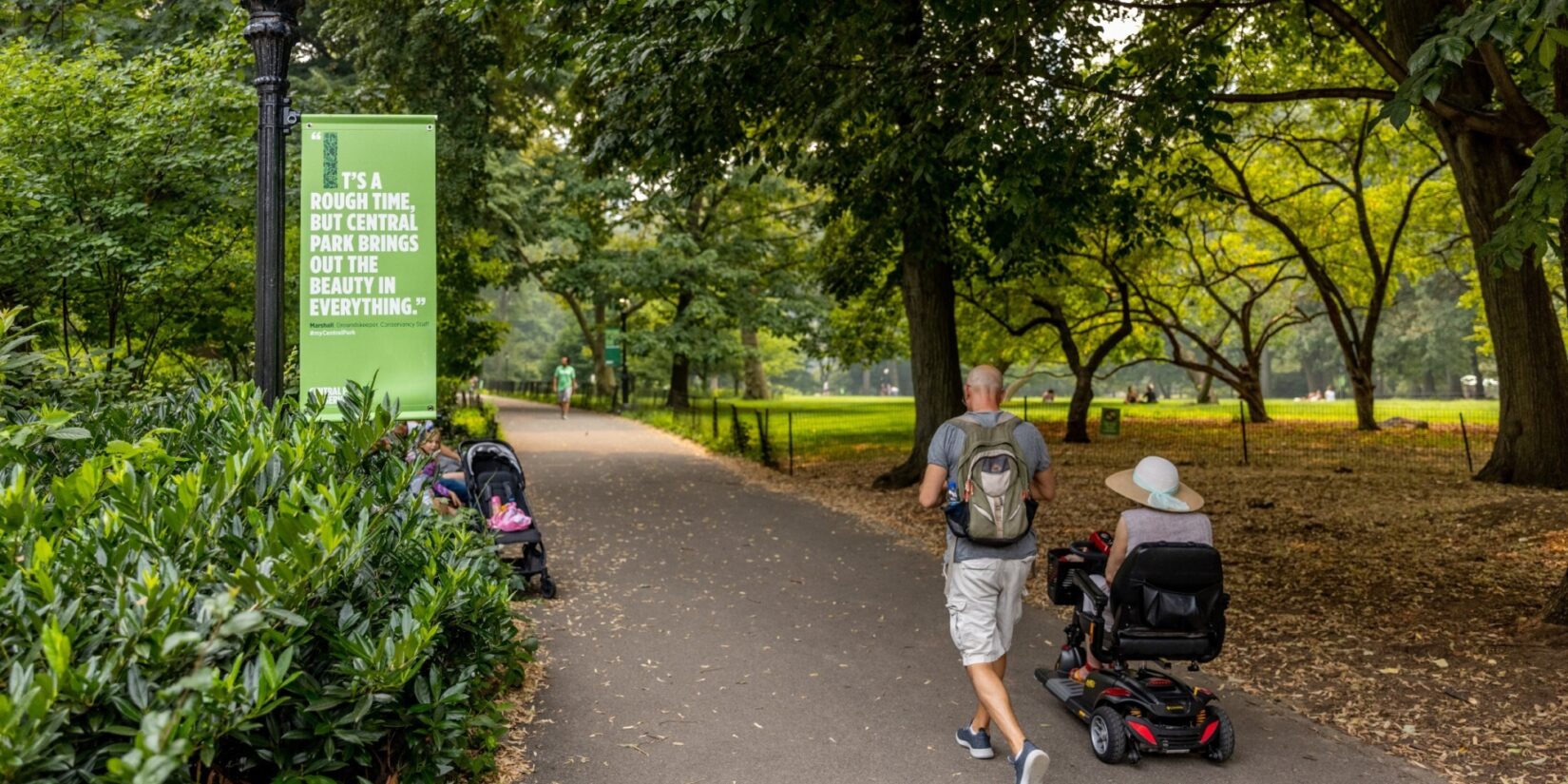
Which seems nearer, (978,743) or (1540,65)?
(978,743)

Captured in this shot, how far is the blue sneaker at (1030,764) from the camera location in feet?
14.7

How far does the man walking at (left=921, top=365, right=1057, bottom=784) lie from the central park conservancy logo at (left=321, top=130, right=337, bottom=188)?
3839 mm

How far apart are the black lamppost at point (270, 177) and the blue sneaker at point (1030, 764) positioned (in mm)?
4097

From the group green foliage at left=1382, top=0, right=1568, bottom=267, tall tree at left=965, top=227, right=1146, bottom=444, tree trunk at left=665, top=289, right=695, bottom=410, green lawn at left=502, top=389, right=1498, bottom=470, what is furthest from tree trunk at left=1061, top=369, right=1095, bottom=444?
green foliage at left=1382, top=0, right=1568, bottom=267

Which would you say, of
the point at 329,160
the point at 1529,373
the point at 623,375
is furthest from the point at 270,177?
the point at 623,375

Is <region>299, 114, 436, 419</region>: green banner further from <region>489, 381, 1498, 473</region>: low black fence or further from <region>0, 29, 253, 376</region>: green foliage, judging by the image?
<region>489, 381, 1498, 473</region>: low black fence

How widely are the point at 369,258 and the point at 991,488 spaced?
12.7 feet

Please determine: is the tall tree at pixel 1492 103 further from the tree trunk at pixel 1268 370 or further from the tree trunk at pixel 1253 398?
the tree trunk at pixel 1268 370

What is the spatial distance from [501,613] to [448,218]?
16051mm

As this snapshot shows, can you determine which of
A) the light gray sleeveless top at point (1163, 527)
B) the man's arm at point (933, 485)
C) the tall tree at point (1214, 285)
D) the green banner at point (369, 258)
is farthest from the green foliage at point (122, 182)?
the tall tree at point (1214, 285)

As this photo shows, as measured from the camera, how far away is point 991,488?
16.1 ft

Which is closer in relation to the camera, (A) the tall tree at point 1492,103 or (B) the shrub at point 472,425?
(A) the tall tree at point 1492,103

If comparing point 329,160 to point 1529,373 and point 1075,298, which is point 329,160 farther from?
point 1075,298

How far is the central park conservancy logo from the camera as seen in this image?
627cm
